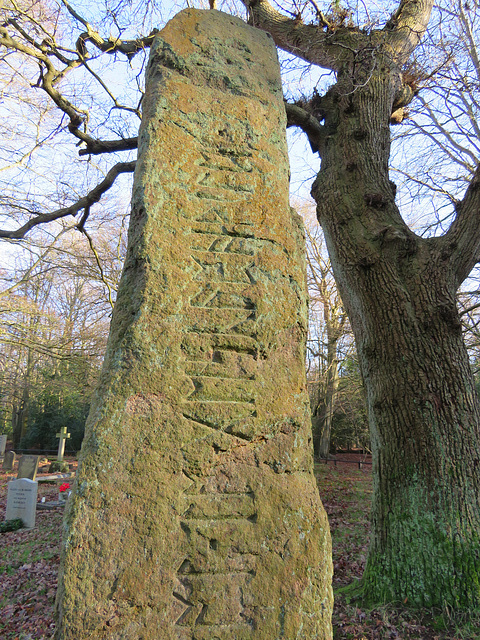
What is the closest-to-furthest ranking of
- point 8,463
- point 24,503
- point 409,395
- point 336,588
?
1. point 409,395
2. point 336,588
3. point 24,503
4. point 8,463

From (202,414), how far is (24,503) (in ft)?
28.0

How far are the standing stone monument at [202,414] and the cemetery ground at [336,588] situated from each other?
2006 millimetres

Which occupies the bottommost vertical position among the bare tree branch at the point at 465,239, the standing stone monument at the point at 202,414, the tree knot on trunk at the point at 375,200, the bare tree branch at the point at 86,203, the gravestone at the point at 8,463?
the gravestone at the point at 8,463

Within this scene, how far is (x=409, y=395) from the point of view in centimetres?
366

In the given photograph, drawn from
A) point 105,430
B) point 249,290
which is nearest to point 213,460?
point 105,430

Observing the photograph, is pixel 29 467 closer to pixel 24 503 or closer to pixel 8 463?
pixel 24 503

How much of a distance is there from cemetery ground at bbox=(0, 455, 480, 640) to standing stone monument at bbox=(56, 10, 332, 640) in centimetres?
201

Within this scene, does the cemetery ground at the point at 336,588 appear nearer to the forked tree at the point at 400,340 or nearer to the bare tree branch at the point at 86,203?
the forked tree at the point at 400,340

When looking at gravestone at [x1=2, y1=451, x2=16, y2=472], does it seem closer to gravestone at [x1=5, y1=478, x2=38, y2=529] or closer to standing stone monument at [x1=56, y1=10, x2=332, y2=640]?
gravestone at [x1=5, y1=478, x2=38, y2=529]

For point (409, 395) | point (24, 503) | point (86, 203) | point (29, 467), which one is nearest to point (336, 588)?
point (409, 395)

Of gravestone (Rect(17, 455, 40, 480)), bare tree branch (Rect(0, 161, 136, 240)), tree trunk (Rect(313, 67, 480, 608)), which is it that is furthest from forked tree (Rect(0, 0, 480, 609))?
gravestone (Rect(17, 455, 40, 480))

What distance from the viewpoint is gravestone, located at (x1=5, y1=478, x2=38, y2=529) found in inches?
337

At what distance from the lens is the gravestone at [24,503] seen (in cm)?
855

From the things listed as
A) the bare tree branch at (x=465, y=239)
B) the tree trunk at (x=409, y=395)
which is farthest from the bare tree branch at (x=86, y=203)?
the bare tree branch at (x=465, y=239)
